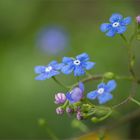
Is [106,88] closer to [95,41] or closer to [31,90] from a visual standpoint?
[31,90]

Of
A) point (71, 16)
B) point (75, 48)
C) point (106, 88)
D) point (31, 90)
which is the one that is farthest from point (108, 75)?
point (71, 16)

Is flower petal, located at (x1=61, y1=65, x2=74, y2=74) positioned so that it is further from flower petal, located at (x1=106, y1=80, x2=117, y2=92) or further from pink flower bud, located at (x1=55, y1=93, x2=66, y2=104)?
flower petal, located at (x1=106, y1=80, x2=117, y2=92)

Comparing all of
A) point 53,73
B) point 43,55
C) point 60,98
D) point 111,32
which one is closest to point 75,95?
point 60,98

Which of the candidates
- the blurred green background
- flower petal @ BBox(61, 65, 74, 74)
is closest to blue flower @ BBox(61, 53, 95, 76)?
flower petal @ BBox(61, 65, 74, 74)

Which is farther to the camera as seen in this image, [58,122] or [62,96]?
[58,122]

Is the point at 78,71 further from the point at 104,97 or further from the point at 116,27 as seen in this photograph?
the point at 116,27

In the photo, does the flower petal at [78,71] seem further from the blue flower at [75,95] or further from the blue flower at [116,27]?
the blue flower at [116,27]

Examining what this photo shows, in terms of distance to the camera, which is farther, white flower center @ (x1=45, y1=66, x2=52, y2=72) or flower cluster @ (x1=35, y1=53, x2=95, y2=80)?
white flower center @ (x1=45, y1=66, x2=52, y2=72)

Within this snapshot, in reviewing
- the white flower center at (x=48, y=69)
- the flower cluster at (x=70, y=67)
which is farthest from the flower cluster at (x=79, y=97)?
the white flower center at (x=48, y=69)
